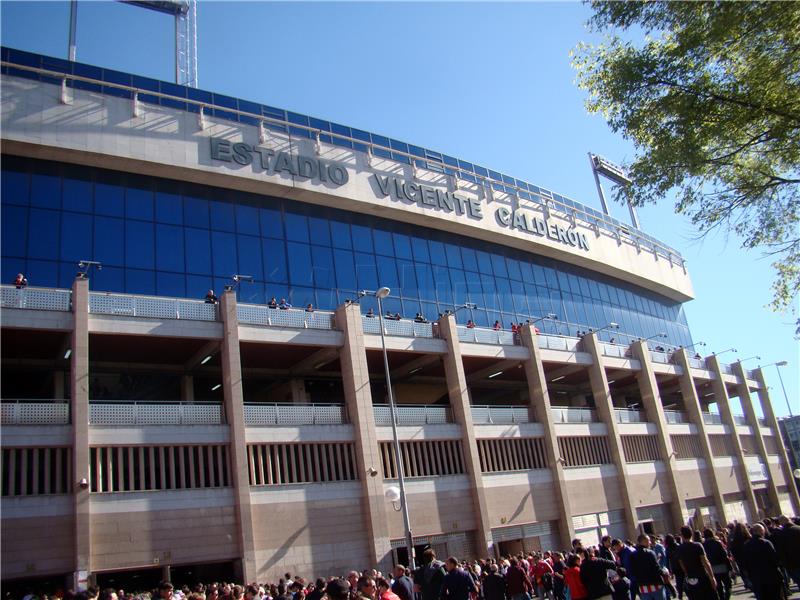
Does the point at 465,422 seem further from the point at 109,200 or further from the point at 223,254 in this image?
the point at 109,200

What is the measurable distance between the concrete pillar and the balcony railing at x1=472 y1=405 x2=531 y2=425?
1287cm

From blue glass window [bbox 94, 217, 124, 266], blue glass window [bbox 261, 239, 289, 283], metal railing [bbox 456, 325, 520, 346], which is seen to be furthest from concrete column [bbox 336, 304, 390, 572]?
blue glass window [bbox 94, 217, 124, 266]

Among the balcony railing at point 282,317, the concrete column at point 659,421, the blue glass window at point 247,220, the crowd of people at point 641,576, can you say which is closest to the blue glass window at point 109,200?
the blue glass window at point 247,220

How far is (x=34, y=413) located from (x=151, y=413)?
3.80m

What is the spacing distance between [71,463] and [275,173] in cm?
1610

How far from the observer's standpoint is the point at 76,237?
2917cm

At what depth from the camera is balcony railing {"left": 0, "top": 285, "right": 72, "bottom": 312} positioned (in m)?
24.6

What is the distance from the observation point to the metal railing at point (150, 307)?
2627 cm

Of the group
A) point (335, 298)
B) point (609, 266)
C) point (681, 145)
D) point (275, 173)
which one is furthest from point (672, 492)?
point (681, 145)

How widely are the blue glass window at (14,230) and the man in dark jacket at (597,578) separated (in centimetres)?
2415

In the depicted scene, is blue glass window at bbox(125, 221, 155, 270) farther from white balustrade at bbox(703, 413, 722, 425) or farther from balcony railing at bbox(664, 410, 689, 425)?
white balustrade at bbox(703, 413, 722, 425)

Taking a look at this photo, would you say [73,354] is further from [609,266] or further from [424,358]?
[609,266]

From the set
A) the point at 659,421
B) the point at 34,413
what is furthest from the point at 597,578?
the point at 659,421

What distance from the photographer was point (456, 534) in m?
31.1
